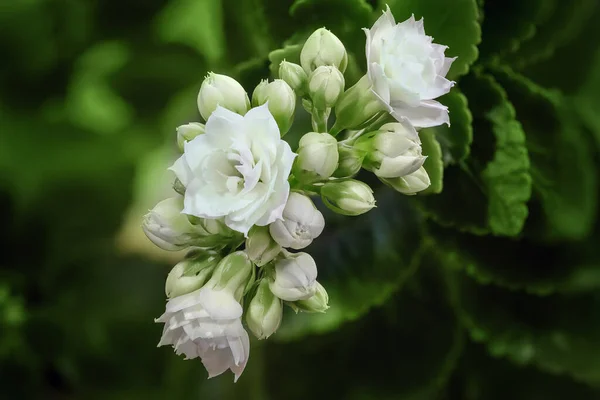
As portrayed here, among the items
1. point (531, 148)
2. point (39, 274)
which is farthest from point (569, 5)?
point (39, 274)

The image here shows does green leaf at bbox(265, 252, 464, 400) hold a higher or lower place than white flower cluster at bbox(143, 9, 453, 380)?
lower

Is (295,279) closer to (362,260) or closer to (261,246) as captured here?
(261,246)

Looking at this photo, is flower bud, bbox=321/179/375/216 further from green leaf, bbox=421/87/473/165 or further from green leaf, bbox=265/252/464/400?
green leaf, bbox=265/252/464/400

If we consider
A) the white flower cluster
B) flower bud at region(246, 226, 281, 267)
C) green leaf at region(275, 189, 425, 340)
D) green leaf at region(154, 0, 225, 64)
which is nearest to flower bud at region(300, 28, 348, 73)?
the white flower cluster

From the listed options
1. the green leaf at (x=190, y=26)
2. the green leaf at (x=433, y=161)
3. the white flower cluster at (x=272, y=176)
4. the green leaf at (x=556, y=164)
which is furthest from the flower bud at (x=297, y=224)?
the green leaf at (x=190, y=26)

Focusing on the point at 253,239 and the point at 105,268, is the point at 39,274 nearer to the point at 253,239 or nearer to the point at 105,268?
the point at 105,268

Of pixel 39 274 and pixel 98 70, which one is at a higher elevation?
pixel 98 70
